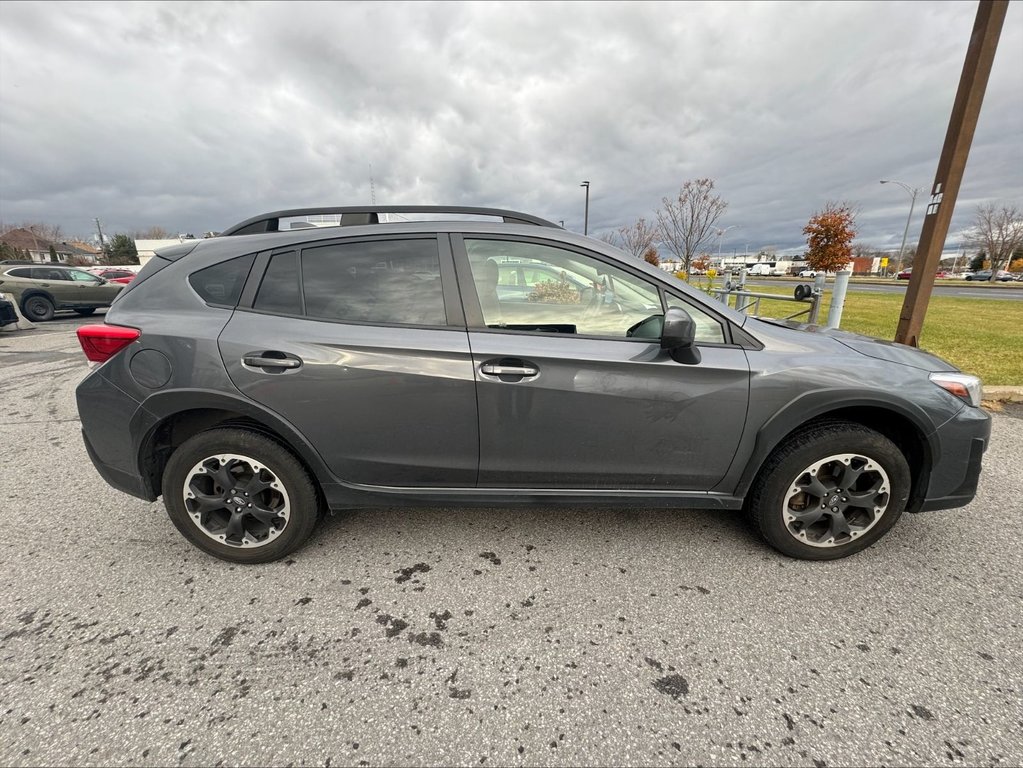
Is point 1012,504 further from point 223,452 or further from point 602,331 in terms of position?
point 223,452

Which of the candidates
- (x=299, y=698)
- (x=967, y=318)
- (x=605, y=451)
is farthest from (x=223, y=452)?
(x=967, y=318)

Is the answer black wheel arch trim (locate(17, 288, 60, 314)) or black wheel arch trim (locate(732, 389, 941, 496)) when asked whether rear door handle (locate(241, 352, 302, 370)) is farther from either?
black wheel arch trim (locate(17, 288, 60, 314))

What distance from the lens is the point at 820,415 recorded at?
234 cm

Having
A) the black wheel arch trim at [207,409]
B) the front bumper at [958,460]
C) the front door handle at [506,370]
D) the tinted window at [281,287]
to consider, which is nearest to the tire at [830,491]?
the front bumper at [958,460]

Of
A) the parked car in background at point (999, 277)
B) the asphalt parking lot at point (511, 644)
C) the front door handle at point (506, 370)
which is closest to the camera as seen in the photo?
the asphalt parking lot at point (511, 644)

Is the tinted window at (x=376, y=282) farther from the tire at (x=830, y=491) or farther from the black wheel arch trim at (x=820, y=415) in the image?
the tire at (x=830, y=491)

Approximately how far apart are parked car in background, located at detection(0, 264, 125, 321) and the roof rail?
43.0 feet

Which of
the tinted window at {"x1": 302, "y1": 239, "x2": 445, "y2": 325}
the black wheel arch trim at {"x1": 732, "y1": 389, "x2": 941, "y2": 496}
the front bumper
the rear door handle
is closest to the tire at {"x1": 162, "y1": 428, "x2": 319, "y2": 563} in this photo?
the rear door handle

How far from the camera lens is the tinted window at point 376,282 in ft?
7.54

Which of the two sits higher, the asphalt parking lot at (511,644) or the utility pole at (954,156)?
the utility pole at (954,156)

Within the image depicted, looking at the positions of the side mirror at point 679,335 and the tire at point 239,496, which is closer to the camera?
the side mirror at point 679,335

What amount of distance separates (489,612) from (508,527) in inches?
27.6

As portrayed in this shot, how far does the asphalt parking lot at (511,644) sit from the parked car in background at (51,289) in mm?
13752

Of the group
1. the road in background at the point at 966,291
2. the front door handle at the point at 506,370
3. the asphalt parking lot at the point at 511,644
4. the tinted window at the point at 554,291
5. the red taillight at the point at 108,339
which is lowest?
the asphalt parking lot at the point at 511,644
